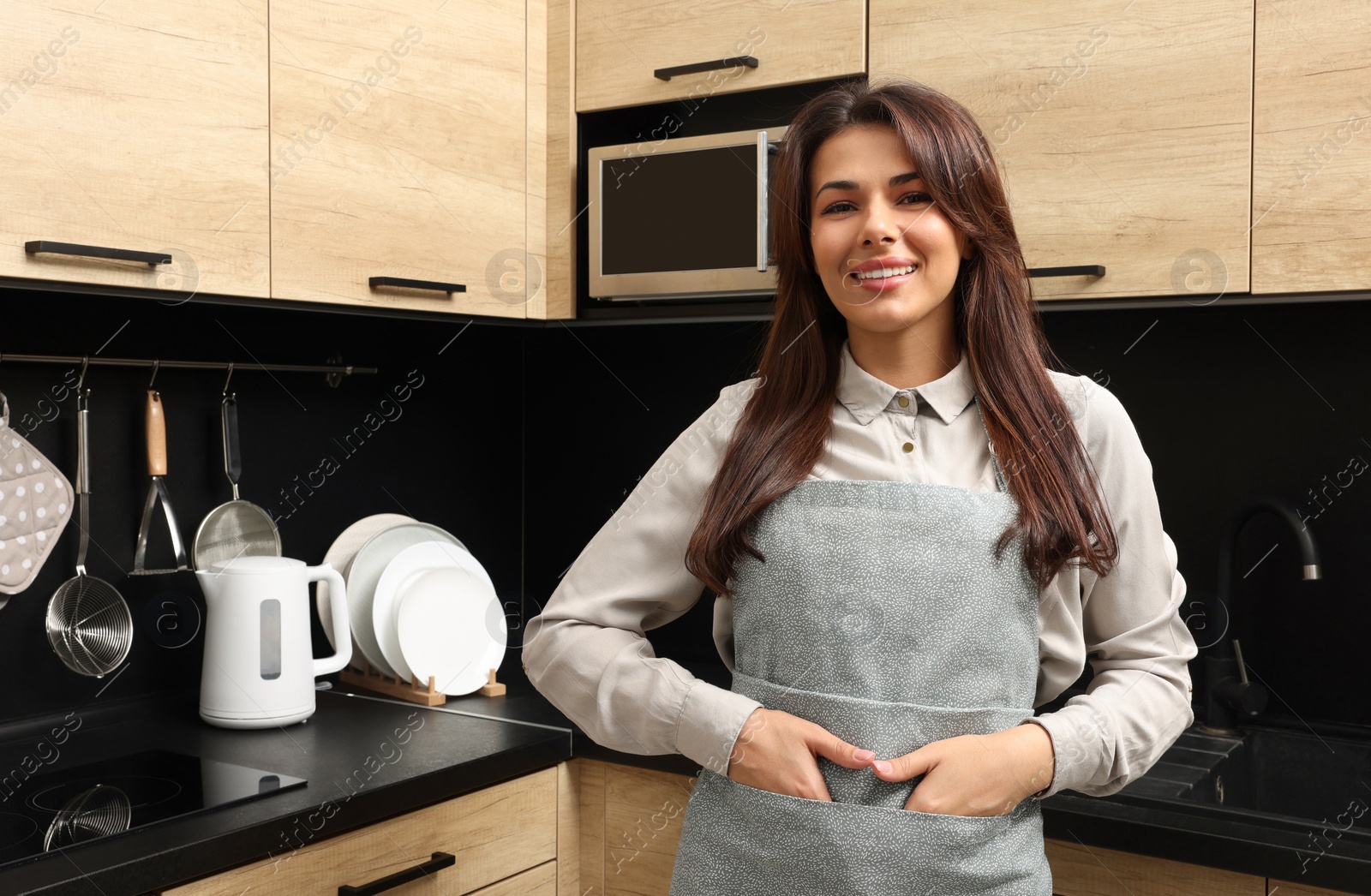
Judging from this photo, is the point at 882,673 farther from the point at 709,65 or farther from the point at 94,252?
the point at 709,65

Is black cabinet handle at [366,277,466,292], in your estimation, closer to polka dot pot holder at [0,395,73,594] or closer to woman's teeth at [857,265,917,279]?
polka dot pot holder at [0,395,73,594]

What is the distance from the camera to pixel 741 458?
1.09 meters

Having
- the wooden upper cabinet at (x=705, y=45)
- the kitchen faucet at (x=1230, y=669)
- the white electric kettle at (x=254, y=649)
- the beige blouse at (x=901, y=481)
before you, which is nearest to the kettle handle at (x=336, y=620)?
the white electric kettle at (x=254, y=649)

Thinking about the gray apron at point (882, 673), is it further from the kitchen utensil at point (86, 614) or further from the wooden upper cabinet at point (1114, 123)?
the kitchen utensil at point (86, 614)

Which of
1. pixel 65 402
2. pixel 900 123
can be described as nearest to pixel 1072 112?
pixel 900 123

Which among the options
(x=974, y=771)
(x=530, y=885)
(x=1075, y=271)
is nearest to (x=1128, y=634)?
(x=974, y=771)

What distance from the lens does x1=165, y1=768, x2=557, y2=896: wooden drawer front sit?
1.33m

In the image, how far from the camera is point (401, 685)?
1.88 m

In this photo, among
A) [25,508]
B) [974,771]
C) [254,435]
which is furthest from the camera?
[254,435]

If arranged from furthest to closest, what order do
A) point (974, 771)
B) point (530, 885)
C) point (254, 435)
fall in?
point (254, 435) < point (530, 885) < point (974, 771)

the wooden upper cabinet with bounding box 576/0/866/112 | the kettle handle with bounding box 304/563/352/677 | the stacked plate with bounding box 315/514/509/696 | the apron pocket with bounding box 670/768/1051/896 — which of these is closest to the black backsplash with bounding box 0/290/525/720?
the stacked plate with bounding box 315/514/509/696

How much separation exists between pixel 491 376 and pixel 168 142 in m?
0.97

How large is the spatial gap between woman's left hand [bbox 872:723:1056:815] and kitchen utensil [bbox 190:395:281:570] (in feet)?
3.94

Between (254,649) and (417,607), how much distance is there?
275mm
